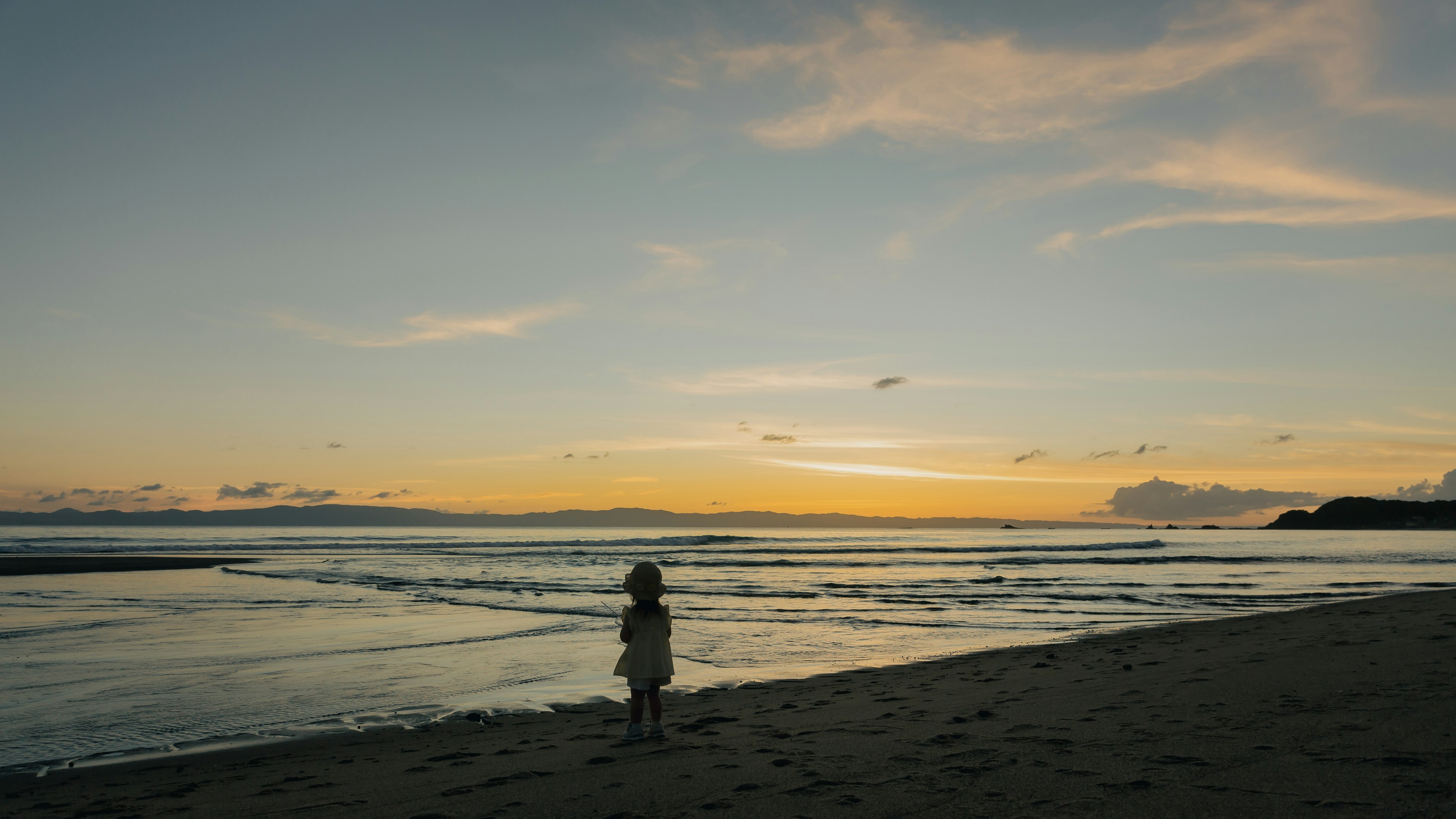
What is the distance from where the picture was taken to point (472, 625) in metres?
16.4

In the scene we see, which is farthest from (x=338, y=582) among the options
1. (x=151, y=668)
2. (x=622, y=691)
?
(x=622, y=691)

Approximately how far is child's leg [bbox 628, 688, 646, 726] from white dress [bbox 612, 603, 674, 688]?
57mm

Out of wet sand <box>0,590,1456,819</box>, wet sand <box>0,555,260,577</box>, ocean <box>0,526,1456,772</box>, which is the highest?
wet sand <box>0,590,1456,819</box>

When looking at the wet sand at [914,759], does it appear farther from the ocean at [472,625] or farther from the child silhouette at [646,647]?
the ocean at [472,625]

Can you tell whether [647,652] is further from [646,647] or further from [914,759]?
[914,759]

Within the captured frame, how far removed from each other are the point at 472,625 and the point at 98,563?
122 feet

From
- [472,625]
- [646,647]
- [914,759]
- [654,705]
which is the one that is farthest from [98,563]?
[914,759]

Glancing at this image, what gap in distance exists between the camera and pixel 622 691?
32.2ft

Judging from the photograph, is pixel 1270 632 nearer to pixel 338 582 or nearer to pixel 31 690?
pixel 31 690

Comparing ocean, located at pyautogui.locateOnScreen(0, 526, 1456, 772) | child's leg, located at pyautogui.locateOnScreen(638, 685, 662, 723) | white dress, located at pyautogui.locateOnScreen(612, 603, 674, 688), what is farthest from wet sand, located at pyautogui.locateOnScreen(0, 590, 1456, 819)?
ocean, located at pyautogui.locateOnScreen(0, 526, 1456, 772)

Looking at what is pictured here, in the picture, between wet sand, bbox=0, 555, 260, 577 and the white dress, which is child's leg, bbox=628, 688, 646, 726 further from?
wet sand, bbox=0, 555, 260, 577

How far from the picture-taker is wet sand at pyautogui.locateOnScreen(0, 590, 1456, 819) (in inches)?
180

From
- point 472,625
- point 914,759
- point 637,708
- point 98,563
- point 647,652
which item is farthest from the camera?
point 98,563

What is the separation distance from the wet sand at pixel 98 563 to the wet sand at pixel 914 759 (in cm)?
3503
